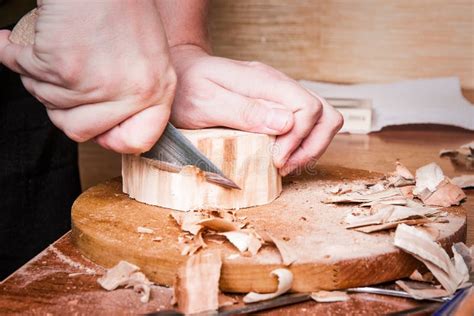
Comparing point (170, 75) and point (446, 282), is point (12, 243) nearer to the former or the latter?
point (170, 75)

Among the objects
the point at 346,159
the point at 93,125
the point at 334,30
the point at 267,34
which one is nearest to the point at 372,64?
the point at 334,30

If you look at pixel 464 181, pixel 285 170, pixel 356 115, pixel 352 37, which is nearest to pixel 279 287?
pixel 285 170

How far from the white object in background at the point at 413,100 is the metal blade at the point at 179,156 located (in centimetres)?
90

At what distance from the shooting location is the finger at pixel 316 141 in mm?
1333

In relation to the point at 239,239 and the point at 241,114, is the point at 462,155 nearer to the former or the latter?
the point at 241,114

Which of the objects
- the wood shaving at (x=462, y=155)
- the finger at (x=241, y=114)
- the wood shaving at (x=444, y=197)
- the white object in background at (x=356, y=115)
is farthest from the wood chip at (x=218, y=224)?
the white object in background at (x=356, y=115)

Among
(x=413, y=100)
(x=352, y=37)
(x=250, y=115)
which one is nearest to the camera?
(x=250, y=115)

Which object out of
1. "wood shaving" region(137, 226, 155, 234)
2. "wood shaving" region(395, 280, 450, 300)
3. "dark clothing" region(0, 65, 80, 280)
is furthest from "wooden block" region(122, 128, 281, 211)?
"dark clothing" region(0, 65, 80, 280)

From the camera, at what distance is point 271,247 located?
3.36 ft

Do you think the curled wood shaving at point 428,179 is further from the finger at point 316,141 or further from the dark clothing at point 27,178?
the dark clothing at point 27,178

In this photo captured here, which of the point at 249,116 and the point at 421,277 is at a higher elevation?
the point at 249,116

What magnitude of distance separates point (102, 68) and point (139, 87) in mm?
60

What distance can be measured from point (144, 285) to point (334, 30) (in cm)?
164

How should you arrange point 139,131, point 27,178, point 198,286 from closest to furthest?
point 198,286
point 139,131
point 27,178
